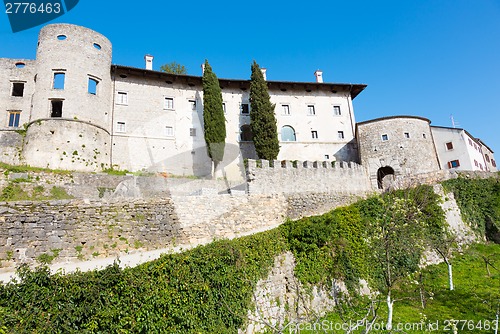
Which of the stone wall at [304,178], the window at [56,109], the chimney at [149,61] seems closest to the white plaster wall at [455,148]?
the stone wall at [304,178]

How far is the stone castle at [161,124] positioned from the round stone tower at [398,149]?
0.29 feet

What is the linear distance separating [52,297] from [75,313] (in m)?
0.61

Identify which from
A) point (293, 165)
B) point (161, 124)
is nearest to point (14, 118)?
point (161, 124)

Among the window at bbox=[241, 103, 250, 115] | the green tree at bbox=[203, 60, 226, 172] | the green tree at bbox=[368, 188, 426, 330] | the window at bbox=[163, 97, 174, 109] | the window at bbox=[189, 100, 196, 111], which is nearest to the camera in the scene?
the green tree at bbox=[368, 188, 426, 330]

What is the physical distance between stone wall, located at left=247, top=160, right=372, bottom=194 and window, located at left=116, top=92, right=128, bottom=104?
608 inches

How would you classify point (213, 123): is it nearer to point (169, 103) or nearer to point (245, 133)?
point (245, 133)

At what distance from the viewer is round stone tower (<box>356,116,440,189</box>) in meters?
26.2

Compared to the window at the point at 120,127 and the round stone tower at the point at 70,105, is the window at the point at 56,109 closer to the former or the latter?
the round stone tower at the point at 70,105

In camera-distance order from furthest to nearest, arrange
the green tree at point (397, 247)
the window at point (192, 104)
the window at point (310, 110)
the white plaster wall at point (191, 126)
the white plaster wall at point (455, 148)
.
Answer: the window at point (310, 110) < the window at point (192, 104) < the white plaster wall at point (455, 148) < the white plaster wall at point (191, 126) < the green tree at point (397, 247)

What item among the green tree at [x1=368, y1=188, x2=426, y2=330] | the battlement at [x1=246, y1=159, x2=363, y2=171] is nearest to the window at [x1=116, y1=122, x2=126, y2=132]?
the battlement at [x1=246, y1=159, x2=363, y2=171]

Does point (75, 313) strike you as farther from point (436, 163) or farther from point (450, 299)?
point (436, 163)

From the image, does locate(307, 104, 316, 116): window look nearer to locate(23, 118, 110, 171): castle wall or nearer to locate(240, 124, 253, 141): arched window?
locate(240, 124, 253, 141): arched window

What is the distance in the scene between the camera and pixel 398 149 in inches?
1047

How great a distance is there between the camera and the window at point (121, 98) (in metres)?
27.3
